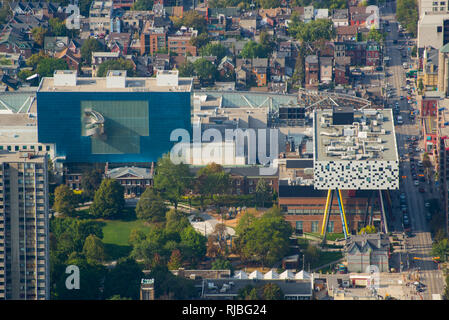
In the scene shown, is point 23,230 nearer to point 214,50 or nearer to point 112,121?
point 112,121

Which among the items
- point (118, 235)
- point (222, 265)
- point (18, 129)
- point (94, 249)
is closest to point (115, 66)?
point (18, 129)

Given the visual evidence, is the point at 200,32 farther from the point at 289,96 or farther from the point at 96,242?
the point at 96,242

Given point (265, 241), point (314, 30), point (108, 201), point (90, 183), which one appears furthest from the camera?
point (314, 30)

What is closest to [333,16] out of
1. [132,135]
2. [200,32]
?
[200,32]

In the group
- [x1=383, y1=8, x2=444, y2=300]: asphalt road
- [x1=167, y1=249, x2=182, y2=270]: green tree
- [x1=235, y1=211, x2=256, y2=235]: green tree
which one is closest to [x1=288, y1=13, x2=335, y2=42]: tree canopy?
[x1=383, y1=8, x2=444, y2=300]: asphalt road

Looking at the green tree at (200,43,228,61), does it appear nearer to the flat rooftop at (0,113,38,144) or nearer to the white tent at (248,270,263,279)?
the flat rooftop at (0,113,38,144)

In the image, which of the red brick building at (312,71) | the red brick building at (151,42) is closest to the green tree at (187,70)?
the red brick building at (151,42)

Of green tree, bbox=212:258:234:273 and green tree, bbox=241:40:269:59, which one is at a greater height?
green tree, bbox=241:40:269:59

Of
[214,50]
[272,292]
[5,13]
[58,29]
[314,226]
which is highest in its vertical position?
[5,13]

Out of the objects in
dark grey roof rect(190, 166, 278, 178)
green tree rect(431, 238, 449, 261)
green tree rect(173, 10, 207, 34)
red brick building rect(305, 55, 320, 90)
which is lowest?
green tree rect(431, 238, 449, 261)
